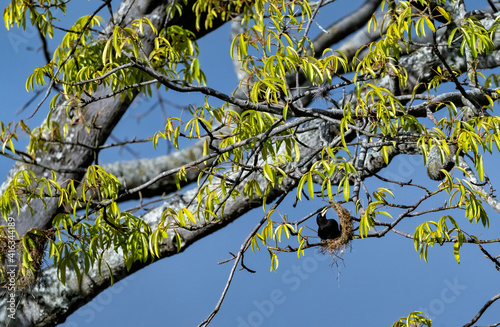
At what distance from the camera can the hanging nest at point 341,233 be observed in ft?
6.66

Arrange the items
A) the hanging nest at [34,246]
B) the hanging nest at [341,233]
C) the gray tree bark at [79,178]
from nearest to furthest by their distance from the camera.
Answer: the hanging nest at [341,233] → the hanging nest at [34,246] → the gray tree bark at [79,178]

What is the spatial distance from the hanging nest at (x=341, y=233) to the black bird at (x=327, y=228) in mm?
15

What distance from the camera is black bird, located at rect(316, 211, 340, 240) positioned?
206 centimetres

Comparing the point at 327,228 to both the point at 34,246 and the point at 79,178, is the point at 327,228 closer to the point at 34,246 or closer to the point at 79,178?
the point at 34,246

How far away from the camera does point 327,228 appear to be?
6.77 feet

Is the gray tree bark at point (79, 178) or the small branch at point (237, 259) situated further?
the gray tree bark at point (79, 178)

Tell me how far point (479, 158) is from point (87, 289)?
2.07 meters

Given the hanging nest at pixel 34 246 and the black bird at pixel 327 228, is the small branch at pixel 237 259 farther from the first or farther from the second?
the hanging nest at pixel 34 246

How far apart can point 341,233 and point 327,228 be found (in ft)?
0.18

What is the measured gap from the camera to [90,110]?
10.4 ft

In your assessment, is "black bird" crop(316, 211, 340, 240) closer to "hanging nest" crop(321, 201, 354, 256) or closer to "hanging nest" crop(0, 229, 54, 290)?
"hanging nest" crop(321, 201, 354, 256)

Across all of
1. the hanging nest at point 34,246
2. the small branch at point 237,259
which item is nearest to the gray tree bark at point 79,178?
the hanging nest at point 34,246

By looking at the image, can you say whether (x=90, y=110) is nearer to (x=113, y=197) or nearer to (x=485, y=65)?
(x=113, y=197)

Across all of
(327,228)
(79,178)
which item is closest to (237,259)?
(327,228)
